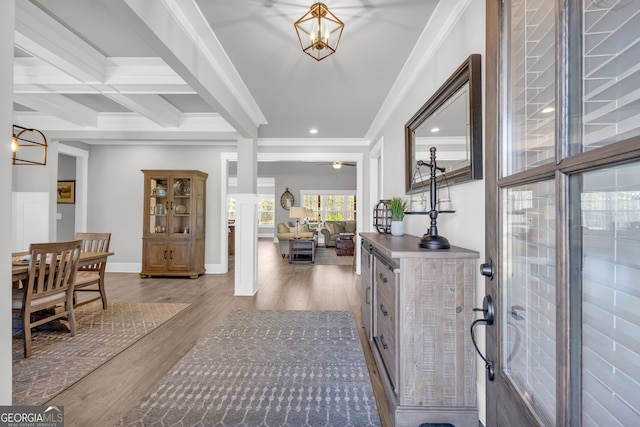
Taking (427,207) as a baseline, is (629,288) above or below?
below

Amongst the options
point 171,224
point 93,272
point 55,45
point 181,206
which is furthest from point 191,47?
point 171,224

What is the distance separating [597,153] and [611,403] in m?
0.42

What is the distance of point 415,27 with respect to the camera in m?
2.22

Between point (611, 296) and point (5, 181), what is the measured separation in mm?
1423

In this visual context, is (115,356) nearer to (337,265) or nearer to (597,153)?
(597,153)

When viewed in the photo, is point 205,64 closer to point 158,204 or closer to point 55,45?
point 55,45

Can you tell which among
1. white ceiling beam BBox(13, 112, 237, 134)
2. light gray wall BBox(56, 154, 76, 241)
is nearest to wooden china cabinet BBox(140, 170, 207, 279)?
white ceiling beam BBox(13, 112, 237, 134)

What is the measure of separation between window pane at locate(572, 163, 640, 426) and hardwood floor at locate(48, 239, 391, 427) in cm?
144

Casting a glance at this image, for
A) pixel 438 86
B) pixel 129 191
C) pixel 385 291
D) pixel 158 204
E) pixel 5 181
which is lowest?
pixel 385 291

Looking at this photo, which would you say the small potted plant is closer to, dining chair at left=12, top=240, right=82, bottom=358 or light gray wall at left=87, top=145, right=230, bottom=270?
dining chair at left=12, top=240, right=82, bottom=358

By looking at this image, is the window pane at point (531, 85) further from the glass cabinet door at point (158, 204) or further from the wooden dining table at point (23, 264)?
the glass cabinet door at point (158, 204)

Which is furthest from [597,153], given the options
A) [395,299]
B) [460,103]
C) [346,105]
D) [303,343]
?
[346,105]

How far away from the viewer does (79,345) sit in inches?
102

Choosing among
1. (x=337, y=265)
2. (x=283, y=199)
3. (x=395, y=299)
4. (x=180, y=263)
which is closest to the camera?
(x=395, y=299)
